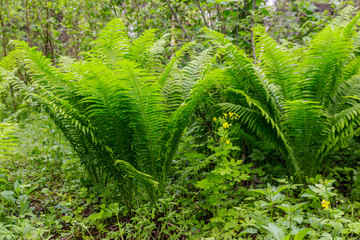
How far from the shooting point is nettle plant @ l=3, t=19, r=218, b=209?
143 cm

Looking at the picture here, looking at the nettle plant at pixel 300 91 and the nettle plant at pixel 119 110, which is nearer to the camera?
the nettle plant at pixel 119 110

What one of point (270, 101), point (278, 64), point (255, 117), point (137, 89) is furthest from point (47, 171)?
point (278, 64)

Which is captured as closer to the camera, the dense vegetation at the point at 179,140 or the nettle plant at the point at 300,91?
the dense vegetation at the point at 179,140

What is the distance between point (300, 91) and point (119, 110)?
1383 mm

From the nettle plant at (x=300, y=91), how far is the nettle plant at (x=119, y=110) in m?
0.39

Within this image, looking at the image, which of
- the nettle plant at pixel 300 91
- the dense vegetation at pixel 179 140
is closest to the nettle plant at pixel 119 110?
the dense vegetation at pixel 179 140

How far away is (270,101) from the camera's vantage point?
1938 mm

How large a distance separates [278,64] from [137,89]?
1.09 m

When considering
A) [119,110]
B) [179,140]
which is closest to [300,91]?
[179,140]

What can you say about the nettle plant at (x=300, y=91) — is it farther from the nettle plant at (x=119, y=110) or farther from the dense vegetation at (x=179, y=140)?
the nettle plant at (x=119, y=110)

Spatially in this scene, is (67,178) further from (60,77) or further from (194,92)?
(194,92)

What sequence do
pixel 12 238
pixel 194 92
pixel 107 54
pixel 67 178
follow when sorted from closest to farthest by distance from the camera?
1. pixel 12 238
2. pixel 194 92
3. pixel 107 54
4. pixel 67 178

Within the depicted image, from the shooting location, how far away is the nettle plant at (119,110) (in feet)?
4.71

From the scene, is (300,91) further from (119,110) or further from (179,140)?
(119,110)
